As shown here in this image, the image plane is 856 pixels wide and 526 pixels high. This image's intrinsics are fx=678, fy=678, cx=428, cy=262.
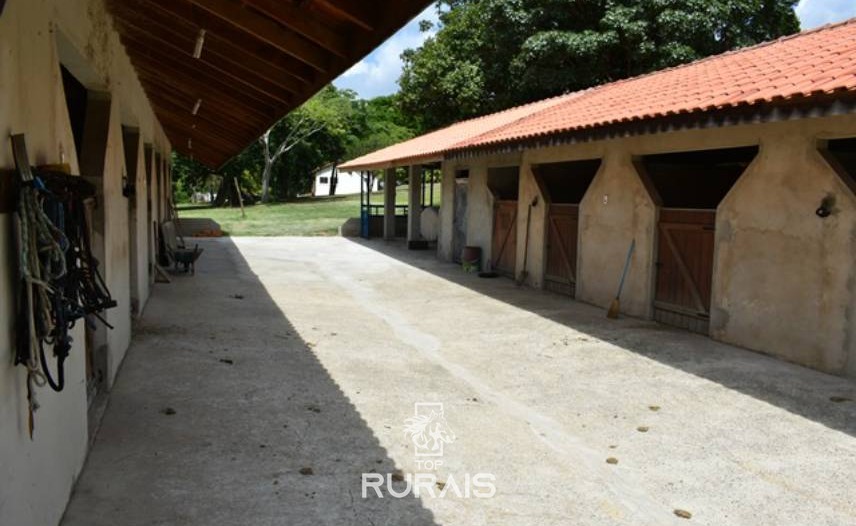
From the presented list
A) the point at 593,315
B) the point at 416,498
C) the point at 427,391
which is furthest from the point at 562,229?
the point at 416,498

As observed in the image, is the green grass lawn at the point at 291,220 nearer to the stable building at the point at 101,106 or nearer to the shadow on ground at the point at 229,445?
the stable building at the point at 101,106

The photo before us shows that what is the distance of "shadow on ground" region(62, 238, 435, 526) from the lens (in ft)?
11.7

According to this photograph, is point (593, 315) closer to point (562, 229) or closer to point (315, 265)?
point (562, 229)

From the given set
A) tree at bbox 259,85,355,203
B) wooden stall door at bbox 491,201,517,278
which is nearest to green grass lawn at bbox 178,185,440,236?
tree at bbox 259,85,355,203

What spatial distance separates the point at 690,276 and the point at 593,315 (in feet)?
5.14

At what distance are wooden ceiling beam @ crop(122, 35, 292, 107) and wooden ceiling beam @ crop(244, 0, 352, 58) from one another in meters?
2.71

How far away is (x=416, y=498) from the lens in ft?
12.5

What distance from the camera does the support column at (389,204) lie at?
22984 millimetres

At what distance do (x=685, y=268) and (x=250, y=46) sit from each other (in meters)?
6.02

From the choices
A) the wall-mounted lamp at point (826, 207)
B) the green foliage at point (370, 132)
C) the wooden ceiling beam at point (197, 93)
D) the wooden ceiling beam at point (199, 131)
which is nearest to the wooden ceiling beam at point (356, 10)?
the wooden ceiling beam at point (197, 93)

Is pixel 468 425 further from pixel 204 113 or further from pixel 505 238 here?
pixel 505 238

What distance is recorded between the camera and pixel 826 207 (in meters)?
6.71

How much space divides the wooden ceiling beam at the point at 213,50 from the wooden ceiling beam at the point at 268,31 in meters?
0.94

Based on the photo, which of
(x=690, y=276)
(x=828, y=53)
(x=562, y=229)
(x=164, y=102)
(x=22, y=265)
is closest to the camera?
(x=22, y=265)
